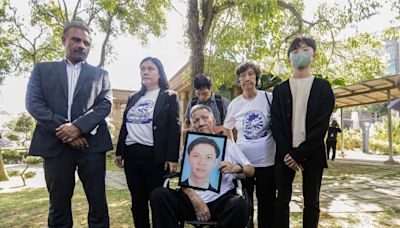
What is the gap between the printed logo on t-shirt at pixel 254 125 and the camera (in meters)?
2.47

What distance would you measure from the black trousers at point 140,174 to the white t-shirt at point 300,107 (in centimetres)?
113

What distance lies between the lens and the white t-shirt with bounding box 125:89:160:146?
2556 millimetres

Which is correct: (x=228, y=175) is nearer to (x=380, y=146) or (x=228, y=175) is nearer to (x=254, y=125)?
(x=254, y=125)

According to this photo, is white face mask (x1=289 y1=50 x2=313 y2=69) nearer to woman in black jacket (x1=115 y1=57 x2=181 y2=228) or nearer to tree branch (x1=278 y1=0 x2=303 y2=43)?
woman in black jacket (x1=115 y1=57 x2=181 y2=228)

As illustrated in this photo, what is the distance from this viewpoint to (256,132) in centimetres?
247

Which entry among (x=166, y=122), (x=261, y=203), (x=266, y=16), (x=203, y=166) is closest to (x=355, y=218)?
(x=261, y=203)

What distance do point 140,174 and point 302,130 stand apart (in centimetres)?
139

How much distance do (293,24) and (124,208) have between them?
582cm

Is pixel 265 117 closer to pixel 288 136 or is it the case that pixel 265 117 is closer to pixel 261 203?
pixel 288 136

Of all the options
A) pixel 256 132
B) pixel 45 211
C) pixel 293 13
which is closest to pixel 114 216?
pixel 45 211

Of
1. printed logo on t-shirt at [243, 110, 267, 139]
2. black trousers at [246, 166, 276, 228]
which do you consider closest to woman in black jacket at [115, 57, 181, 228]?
printed logo on t-shirt at [243, 110, 267, 139]

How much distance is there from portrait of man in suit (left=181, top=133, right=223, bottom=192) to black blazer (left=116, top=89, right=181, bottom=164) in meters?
0.24

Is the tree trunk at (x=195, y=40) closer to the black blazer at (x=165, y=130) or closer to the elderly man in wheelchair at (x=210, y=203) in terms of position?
the black blazer at (x=165, y=130)

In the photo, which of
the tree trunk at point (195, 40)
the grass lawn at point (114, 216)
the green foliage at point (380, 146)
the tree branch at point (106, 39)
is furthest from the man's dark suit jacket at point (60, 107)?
the green foliage at point (380, 146)
